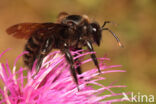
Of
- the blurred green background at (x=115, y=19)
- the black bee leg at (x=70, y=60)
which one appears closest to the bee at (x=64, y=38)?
the black bee leg at (x=70, y=60)

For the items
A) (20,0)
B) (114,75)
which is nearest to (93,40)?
(114,75)

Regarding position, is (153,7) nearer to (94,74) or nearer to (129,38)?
(129,38)

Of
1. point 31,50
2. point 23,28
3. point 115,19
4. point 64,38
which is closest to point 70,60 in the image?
point 64,38

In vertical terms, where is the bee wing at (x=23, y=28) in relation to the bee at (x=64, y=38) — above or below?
above

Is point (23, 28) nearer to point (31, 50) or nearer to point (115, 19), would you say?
point (31, 50)

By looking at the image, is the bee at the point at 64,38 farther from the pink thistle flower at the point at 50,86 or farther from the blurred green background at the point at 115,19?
the blurred green background at the point at 115,19

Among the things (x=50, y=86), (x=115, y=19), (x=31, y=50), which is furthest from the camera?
(x=115, y=19)
